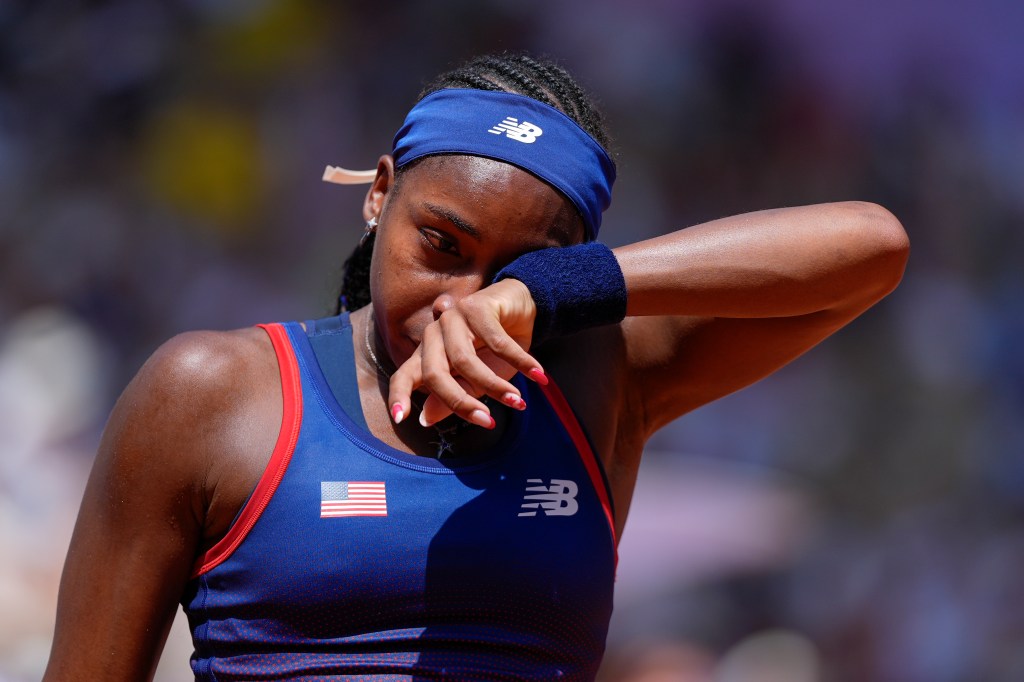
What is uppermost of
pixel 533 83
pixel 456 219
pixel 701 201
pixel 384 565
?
pixel 533 83

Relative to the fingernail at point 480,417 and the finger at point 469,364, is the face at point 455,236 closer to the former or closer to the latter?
the finger at point 469,364

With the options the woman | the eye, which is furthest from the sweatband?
the eye

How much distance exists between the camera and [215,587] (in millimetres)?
1636

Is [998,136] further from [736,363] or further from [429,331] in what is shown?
[429,331]

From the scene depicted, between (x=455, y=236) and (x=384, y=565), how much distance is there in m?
0.51

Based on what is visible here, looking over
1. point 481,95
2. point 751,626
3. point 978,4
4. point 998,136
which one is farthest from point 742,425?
point 481,95

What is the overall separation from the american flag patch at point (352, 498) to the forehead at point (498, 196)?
432mm

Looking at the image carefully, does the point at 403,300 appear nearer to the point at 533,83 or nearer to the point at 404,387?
the point at 404,387

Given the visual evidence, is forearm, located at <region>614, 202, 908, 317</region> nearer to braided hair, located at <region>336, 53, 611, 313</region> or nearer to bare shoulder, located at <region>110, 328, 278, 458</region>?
braided hair, located at <region>336, 53, 611, 313</region>

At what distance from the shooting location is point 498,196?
1.73 meters

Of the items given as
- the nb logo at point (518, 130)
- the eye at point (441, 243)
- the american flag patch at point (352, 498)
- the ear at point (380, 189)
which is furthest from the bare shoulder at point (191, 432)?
the nb logo at point (518, 130)

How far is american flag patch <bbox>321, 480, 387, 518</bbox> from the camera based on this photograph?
5.30 ft

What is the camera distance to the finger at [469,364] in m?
1.39

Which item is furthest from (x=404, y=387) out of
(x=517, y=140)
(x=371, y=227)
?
(x=371, y=227)
